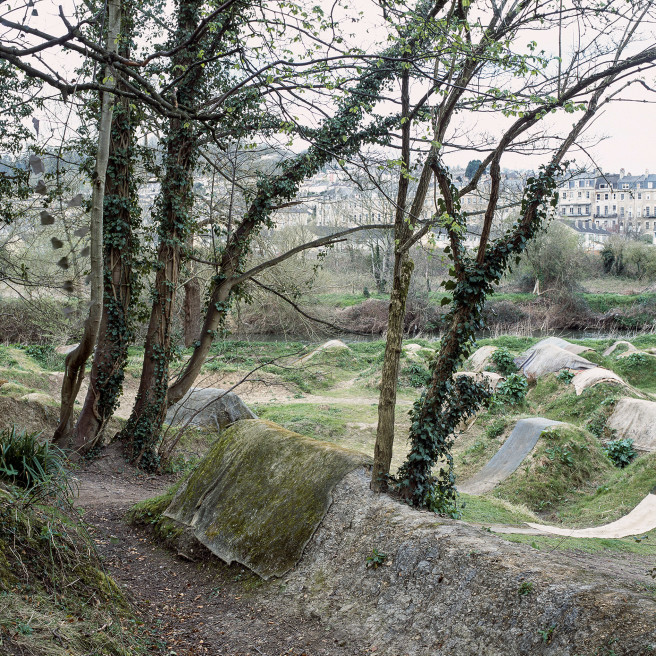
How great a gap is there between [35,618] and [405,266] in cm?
375

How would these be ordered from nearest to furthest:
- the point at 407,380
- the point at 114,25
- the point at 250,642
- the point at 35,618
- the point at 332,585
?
the point at 35,618
the point at 250,642
the point at 332,585
the point at 114,25
the point at 407,380

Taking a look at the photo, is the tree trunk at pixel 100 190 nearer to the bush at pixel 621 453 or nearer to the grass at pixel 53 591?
the grass at pixel 53 591

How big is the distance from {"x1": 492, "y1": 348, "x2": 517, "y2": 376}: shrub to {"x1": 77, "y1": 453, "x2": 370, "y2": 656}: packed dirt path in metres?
13.9

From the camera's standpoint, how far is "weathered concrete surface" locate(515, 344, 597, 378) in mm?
16530

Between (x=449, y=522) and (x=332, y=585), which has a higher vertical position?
(x=449, y=522)

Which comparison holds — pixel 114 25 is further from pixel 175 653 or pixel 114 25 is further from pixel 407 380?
pixel 407 380

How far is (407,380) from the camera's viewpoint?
20.0 m

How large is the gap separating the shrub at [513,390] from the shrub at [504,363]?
80.6 inches

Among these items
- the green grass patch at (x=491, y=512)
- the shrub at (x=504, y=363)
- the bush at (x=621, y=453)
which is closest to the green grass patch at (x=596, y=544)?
the green grass patch at (x=491, y=512)

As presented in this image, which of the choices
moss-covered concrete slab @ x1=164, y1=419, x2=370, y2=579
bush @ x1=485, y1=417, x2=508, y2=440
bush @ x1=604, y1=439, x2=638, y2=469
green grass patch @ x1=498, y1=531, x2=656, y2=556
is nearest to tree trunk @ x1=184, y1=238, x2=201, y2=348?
bush @ x1=485, y1=417, x2=508, y2=440

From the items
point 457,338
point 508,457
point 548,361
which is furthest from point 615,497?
point 548,361

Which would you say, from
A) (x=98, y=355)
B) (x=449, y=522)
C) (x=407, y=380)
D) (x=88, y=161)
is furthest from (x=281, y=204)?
(x=407, y=380)

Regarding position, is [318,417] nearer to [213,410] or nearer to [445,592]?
[213,410]

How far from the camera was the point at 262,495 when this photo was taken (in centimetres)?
548
